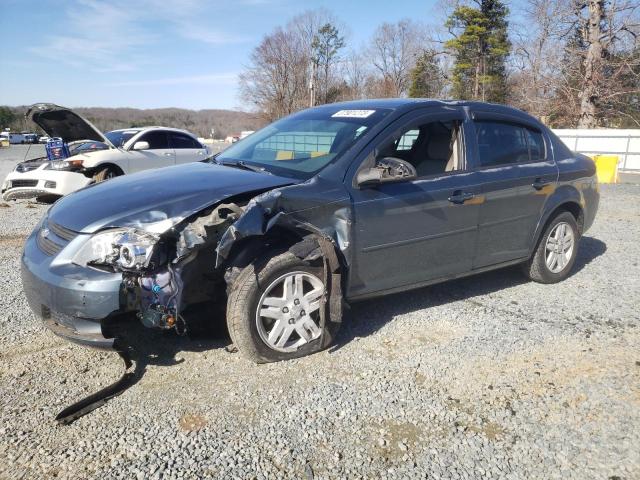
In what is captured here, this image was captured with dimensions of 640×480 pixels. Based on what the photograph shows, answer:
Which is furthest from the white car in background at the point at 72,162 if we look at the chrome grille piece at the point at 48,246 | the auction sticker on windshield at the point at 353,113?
the auction sticker on windshield at the point at 353,113

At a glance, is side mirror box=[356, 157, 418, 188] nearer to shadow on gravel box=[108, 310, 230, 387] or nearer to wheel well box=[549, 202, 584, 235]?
shadow on gravel box=[108, 310, 230, 387]

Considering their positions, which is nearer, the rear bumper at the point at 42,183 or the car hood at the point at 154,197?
the car hood at the point at 154,197

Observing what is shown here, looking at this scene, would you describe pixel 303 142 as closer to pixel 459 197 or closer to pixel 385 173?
pixel 385 173

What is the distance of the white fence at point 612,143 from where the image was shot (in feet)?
65.1

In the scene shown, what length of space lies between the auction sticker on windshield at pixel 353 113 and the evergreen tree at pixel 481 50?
3961cm

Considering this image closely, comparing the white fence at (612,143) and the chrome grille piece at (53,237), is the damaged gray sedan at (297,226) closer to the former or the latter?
the chrome grille piece at (53,237)

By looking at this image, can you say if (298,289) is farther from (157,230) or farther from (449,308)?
(449,308)

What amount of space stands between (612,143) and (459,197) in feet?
66.3

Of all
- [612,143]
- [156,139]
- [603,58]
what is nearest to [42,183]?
[156,139]

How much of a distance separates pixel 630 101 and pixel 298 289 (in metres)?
34.9

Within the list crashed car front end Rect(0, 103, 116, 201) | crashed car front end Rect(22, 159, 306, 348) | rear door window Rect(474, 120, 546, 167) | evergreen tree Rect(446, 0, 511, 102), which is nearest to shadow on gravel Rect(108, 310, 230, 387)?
crashed car front end Rect(22, 159, 306, 348)

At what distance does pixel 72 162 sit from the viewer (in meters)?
8.98

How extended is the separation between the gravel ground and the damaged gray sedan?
34 centimetres

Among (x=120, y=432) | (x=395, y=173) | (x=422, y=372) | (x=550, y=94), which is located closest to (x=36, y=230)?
(x=120, y=432)
